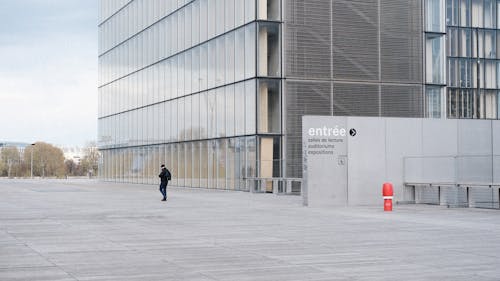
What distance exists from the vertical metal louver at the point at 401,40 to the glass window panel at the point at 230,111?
9589mm

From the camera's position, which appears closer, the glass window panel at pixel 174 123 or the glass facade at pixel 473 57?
the glass window panel at pixel 174 123

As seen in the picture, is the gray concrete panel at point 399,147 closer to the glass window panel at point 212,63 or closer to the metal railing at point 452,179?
the metal railing at point 452,179

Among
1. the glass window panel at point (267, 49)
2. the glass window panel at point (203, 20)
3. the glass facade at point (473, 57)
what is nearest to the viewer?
the glass window panel at point (267, 49)

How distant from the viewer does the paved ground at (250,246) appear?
36.6 feet

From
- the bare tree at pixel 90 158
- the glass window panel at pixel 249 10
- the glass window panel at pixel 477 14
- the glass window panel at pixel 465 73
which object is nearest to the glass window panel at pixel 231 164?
the glass window panel at pixel 249 10

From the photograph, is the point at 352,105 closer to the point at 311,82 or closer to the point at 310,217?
the point at 311,82

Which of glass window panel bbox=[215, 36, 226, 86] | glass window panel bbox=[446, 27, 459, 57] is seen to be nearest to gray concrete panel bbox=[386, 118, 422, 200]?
glass window panel bbox=[215, 36, 226, 86]

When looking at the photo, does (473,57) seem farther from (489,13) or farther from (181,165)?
(181,165)

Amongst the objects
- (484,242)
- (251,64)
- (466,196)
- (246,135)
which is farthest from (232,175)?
(484,242)

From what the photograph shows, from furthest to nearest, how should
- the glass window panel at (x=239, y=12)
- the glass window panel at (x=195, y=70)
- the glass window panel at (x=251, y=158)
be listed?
the glass window panel at (x=195, y=70), the glass window panel at (x=239, y=12), the glass window panel at (x=251, y=158)

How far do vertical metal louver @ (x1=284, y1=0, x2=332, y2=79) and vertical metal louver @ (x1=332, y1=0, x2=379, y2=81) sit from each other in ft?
1.86

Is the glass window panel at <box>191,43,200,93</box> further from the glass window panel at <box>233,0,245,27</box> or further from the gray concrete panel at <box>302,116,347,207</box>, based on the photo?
the gray concrete panel at <box>302,116,347,207</box>

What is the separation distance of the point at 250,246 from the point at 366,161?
14578mm

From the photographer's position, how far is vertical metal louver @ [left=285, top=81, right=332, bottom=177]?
144 ft
